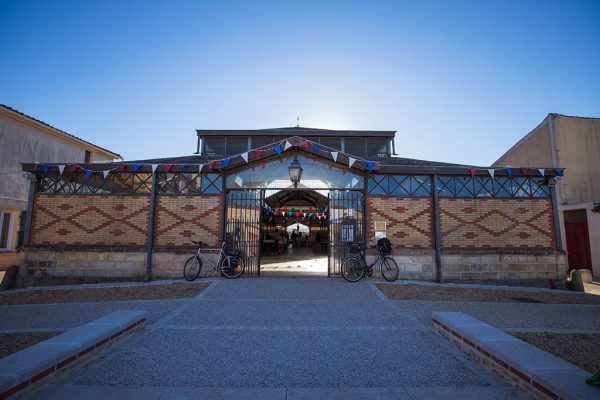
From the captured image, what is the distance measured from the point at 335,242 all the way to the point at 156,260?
5394 mm

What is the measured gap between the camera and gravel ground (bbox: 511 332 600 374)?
3219mm

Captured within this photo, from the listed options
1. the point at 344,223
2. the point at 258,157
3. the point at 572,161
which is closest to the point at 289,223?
the point at 344,223

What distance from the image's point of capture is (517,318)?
502 centimetres

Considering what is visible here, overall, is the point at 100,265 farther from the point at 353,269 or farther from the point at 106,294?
the point at 353,269

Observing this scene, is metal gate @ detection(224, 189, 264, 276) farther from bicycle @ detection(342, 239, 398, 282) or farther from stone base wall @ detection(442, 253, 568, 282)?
stone base wall @ detection(442, 253, 568, 282)

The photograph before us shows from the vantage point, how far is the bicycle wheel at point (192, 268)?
8477mm

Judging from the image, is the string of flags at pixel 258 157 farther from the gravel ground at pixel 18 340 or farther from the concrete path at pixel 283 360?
the gravel ground at pixel 18 340

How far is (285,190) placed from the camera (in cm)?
916

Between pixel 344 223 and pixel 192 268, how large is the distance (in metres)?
4.69

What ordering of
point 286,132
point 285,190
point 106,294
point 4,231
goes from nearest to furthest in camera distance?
point 106,294
point 285,190
point 4,231
point 286,132

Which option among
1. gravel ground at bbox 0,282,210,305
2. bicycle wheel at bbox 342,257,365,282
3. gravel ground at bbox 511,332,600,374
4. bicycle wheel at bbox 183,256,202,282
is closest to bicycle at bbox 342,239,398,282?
bicycle wheel at bbox 342,257,365,282

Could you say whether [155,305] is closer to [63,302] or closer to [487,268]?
[63,302]

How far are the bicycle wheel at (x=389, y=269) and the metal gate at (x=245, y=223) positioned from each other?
3.78m

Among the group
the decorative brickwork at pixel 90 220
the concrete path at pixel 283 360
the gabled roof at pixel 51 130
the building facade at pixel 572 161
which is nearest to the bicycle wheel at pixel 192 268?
the decorative brickwork at pixel 90 220
